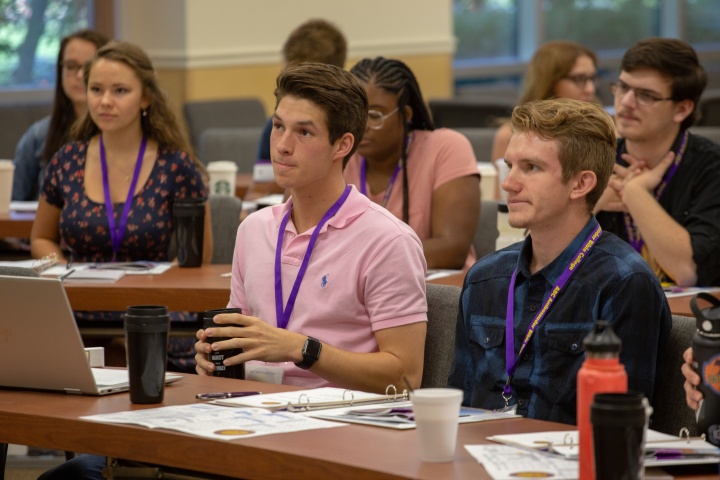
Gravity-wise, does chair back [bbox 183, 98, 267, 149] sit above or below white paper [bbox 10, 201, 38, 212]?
above

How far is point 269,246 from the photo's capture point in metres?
2.71

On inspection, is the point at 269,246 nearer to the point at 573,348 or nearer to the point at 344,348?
the point at 344,348

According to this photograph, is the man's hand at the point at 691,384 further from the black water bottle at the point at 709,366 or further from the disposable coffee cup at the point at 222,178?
the disposable coffee cup at the point at 222,178

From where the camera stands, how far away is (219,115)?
773 cm

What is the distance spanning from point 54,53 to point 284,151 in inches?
236

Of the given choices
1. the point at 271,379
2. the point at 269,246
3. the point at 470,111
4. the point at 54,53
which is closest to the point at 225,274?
the point at 269,246

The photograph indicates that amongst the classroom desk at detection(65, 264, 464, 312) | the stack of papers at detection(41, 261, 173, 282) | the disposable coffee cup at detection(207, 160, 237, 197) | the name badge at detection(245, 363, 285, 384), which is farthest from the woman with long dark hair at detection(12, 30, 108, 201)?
the name badge at detection(245, 363, 285, 384)

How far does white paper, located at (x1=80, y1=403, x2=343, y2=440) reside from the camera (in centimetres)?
192

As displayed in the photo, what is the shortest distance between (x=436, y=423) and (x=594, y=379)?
0.86 ft

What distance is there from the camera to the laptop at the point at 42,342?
215 centimetres

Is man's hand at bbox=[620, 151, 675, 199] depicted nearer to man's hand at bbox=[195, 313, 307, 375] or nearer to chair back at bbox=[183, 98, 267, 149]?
man's hand at bbox=[195, 313, 307, 375]

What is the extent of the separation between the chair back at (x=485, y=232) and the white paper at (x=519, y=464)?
229 centimetres

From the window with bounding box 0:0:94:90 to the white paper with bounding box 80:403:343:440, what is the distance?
646cm

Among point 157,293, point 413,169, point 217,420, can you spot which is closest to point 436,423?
point 217,420
